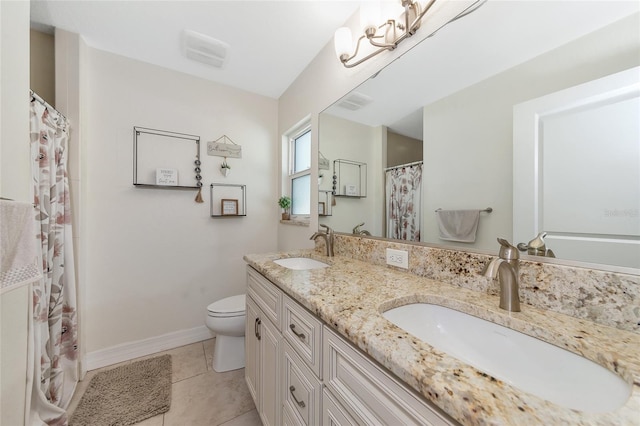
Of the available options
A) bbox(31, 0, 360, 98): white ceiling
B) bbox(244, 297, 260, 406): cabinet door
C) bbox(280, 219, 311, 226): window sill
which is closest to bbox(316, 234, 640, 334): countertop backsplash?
bbox(244, 297, 260, 406): cabinet door

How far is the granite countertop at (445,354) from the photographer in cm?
33

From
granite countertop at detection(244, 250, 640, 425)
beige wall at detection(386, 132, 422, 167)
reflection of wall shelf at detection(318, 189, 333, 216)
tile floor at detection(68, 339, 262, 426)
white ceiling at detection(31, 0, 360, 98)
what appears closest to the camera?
granite countertop at detection(244, 250, 640, 425)

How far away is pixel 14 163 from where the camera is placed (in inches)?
36.3

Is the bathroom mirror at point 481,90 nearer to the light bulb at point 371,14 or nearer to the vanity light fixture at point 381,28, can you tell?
the vanity light fixture at point 381,28

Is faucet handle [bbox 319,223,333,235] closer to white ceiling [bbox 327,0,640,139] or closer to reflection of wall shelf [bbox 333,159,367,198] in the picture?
reflection of wall shelf [bbox 333,159,367,198]

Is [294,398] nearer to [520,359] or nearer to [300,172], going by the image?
[520,359]

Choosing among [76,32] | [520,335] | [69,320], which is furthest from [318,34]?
[69,320]

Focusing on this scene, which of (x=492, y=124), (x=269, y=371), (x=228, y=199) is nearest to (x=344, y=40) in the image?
(x=492, y=124)

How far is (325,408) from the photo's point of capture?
0.68m

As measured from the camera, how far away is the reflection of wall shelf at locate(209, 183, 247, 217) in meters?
2.20

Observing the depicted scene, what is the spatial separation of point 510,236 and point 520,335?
1.08ft

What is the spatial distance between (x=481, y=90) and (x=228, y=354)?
2.20 meters

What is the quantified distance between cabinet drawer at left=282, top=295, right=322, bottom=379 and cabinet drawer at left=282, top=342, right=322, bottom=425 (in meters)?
0.03

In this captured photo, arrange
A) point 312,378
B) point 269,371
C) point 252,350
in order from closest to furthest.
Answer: point 312,378 < point 269,371 < point 252,350
